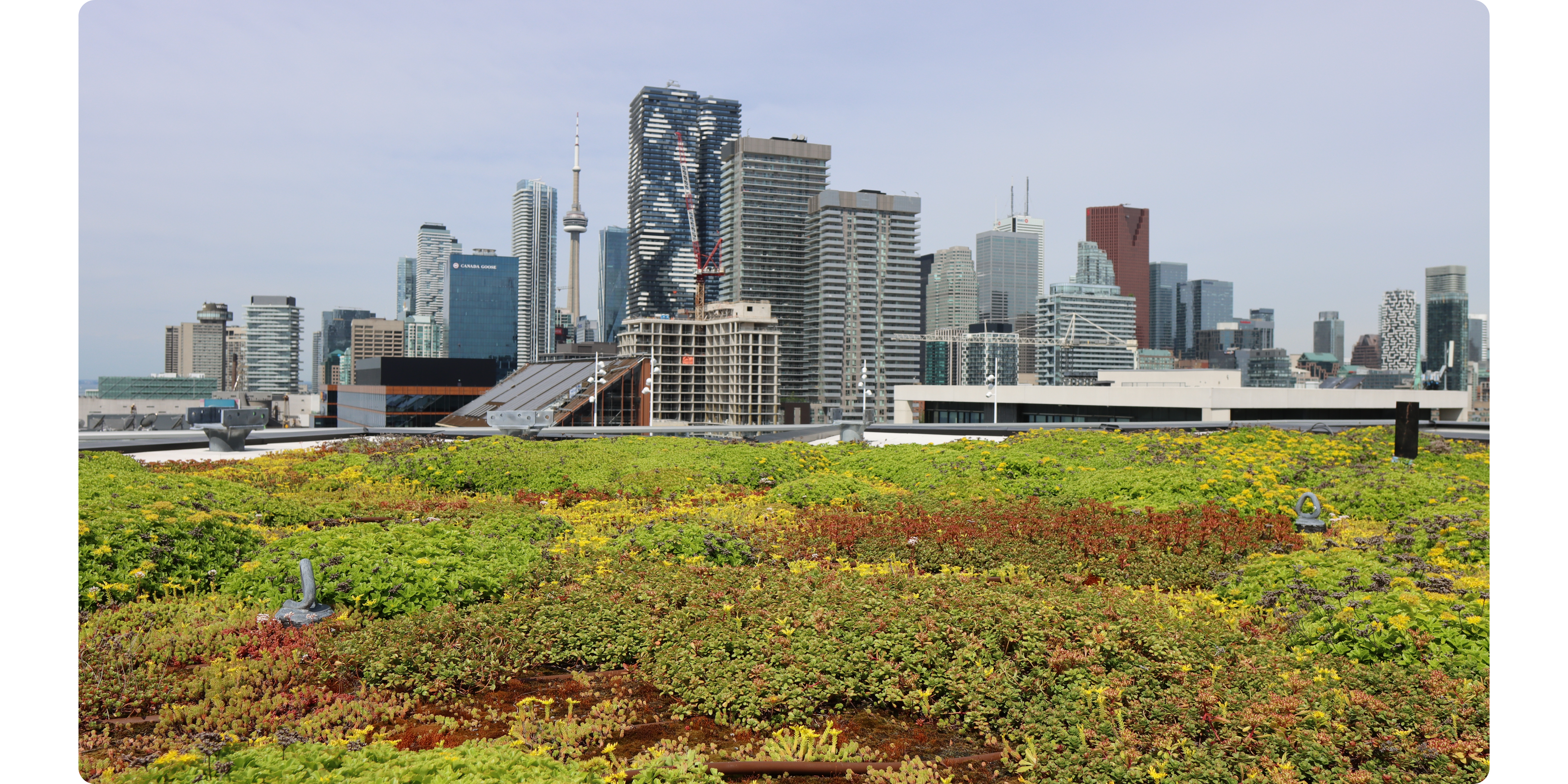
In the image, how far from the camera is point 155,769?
15.0ft

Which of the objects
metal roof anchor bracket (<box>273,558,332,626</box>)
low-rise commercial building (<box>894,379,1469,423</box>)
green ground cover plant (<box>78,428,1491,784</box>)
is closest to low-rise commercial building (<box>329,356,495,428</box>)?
low-rise commercial building (<box>894,379,1469,423</box>)

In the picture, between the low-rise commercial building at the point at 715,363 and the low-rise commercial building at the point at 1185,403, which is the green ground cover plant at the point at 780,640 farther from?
the low-rise commercial building at the point at 715,363

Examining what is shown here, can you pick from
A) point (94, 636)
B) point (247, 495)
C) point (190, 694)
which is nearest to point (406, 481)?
point (247, 495)

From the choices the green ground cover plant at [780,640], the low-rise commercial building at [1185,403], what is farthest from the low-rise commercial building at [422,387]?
the green ground cover plant at [780,640]

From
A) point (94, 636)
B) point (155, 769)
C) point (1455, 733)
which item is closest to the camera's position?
point (155, 769)

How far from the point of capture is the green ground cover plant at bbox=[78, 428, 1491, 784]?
559cm

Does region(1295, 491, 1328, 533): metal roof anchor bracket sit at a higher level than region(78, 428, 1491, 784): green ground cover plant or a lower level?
higher

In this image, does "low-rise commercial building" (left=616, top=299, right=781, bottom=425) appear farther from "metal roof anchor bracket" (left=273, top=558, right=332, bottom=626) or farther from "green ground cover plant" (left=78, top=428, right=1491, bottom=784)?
"metal roof anchor bracket" (left=273, top=558, right=332, bottom=626)

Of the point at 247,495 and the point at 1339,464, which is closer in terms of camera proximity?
the point at 247,495

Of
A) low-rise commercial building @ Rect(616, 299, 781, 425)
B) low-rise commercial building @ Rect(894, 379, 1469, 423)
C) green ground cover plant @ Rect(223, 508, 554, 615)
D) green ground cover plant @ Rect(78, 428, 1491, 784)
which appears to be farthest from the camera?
low-rise commercial building @ Rect(616, 299, 781, 425)

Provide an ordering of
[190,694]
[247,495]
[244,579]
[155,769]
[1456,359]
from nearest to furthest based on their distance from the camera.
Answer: [155,769] < [190,694] < [244,579] < [247,495] < [1456,359]

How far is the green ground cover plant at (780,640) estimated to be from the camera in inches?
220

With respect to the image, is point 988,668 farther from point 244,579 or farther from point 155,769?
point 244,579

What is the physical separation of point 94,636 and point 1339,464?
64.6 feet
